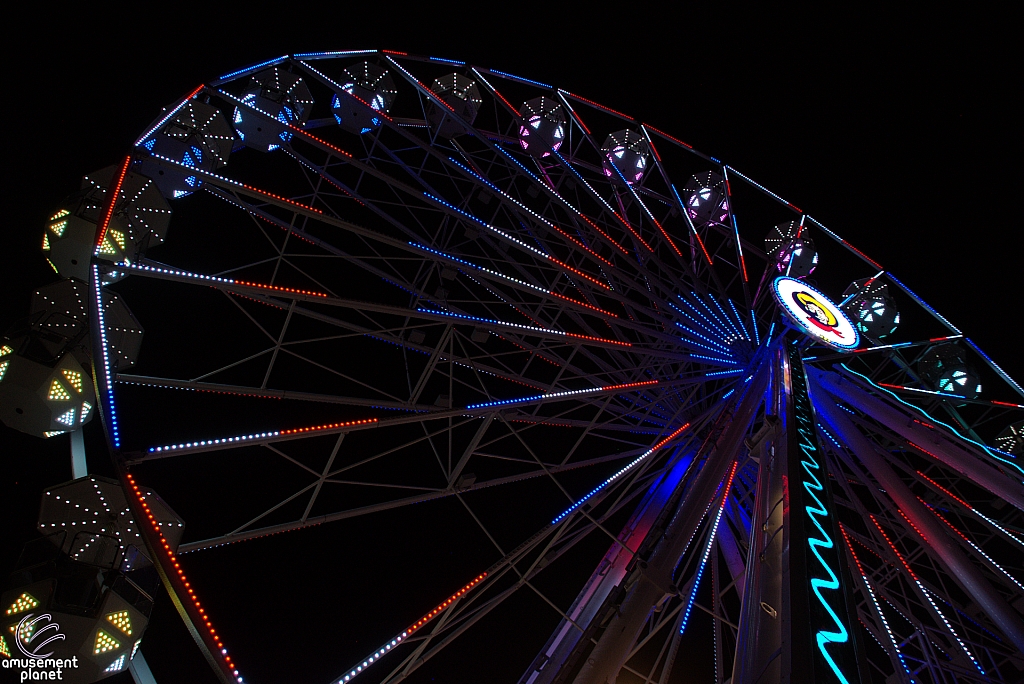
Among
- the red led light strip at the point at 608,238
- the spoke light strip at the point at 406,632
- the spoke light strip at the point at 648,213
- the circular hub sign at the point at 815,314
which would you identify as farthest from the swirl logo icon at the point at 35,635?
the spoke light strip at the point at 648,213

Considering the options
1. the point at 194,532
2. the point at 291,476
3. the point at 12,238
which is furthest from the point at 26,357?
the point at 291,476

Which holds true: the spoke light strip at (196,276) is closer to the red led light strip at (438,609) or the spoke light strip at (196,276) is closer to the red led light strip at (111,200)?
the red led light strip at (111,200)

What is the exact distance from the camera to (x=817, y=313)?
30.5ft

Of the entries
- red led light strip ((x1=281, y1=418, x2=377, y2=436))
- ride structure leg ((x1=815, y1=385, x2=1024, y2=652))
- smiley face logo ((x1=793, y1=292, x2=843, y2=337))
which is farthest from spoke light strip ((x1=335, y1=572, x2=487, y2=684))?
smiley face logo ((x1=793, y1=292, x2=843, y2=337))

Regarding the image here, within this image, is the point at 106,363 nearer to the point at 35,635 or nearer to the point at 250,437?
the point at 250,437

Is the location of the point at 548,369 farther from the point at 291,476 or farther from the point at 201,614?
the point at 201,614

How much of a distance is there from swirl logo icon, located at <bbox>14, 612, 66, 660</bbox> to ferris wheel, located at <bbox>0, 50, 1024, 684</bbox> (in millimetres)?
30

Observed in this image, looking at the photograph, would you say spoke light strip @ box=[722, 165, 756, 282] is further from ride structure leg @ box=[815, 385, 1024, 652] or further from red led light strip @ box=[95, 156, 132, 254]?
red led light strip @ box=[95, 156, 132, 254]

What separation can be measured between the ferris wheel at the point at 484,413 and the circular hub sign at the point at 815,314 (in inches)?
3.0

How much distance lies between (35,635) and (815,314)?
9849 millimetres

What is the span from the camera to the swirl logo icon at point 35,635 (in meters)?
5.48

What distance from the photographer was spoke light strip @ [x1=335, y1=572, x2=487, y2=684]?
5664mm

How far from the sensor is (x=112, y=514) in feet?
21.1

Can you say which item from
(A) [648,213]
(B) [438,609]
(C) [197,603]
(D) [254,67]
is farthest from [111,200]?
(A) [648,213]
